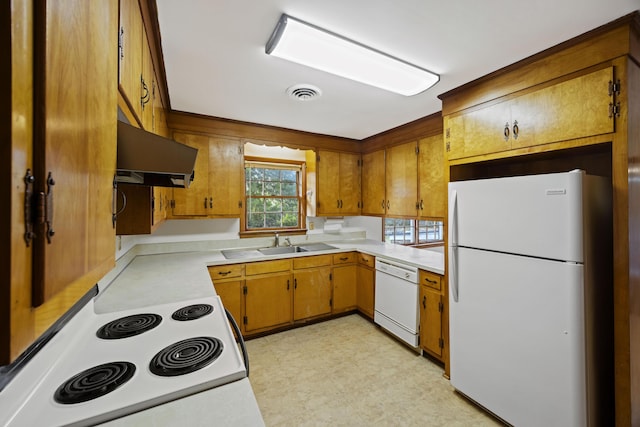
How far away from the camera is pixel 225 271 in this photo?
2734mm

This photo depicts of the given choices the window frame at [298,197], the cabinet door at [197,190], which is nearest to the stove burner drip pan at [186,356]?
the cabinet door at [197,190]

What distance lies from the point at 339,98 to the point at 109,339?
222 centimetres

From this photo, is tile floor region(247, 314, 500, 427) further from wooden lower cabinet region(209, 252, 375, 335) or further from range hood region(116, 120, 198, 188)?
range hood region(116, 120, 198, 188)

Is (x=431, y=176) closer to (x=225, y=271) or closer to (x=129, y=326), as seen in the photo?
(x=225, y=271)

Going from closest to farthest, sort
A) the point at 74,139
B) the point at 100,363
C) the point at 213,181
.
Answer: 1. the point at 74,139
2. the point at 100,363
3. the point at 213,181

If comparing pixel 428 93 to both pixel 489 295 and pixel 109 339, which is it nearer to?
pixel 489 295

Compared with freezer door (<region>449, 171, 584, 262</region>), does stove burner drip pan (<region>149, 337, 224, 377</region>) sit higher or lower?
lower

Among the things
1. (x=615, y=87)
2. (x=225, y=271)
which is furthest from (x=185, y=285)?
(x=615, y=87)

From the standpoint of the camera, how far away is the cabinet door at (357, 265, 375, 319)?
3197mm

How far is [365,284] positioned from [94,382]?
2779 mm

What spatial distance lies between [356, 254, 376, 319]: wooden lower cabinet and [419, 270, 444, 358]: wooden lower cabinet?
73 cm

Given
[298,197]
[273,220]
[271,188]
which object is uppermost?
[271,188]

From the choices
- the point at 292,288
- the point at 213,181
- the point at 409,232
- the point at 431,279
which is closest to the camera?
the point at 431,279

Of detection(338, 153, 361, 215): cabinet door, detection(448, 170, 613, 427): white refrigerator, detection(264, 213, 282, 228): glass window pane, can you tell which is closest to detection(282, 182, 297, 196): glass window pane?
detection(264, 213, 282, 228): glass window pane
